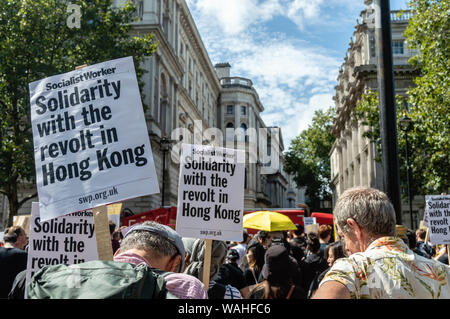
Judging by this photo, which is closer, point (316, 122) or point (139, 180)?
point (139, 180)

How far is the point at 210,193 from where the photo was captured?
449 centimetres

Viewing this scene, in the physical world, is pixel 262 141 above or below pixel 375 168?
above

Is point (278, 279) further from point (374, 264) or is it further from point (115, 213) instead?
point (115, 213)

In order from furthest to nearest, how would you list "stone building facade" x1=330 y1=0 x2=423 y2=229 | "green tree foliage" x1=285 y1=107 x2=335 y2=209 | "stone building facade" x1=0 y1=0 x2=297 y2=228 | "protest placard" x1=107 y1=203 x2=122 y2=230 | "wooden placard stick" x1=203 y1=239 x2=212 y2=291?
"green tree foliage" x1=285 y1=107 x2=335 y2=209
"stone building facade" x1=330 y1=0 x2=423 y2=229
"stone building facade" x1=0 y1=0 x2=297 y2=228
"protest placard" x1=107 y1=203 x2=122 y2=230
"wooden placard stick" x1=203 y1=239 x2=212 y2=291

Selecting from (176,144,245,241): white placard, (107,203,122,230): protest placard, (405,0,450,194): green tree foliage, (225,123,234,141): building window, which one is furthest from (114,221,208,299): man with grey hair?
(225,123,234,141): building window

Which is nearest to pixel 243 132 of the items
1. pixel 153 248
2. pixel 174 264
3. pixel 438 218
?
pixel 438 218

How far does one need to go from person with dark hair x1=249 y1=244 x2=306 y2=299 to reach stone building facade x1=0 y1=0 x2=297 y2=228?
67.3 feet

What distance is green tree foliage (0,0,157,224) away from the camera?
18.9 m

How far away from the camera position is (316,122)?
63.9 meters

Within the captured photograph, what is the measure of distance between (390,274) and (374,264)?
79mm

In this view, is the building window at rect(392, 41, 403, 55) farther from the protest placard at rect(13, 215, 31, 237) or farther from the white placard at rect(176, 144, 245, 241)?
the white placard at rect(176, 144, 245, 241)

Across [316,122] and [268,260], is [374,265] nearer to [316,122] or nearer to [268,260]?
[268,260]
